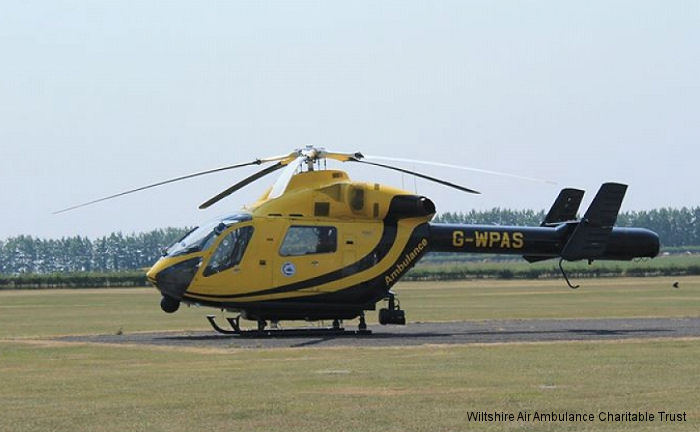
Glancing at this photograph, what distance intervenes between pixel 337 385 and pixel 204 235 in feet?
44.4

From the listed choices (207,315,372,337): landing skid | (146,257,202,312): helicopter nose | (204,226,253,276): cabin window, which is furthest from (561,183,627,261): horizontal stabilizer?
(146,257,202,312): helicopter nose

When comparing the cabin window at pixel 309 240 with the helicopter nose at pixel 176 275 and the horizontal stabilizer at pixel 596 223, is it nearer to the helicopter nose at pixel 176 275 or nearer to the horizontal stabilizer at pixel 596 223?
the helicopter nose at pixel 176 275

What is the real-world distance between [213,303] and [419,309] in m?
22.9

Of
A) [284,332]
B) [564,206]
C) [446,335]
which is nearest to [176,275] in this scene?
[284,332]

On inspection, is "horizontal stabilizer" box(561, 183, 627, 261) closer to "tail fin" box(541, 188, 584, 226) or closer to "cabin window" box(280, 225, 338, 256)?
"tail fin" box(541, 188, 584, 226)

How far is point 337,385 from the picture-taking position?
67.4ft

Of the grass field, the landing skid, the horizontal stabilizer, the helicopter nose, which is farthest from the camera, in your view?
the horizontal stabilizer

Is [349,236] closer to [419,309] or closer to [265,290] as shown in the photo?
[265,290]

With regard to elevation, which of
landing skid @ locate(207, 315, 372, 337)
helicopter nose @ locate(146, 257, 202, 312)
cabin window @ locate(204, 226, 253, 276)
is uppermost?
cabin window @ locate(204, 226, 253, 276)

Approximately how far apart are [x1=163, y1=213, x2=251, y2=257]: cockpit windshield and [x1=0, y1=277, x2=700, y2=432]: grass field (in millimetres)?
4235

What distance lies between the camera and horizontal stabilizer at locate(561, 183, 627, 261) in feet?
122

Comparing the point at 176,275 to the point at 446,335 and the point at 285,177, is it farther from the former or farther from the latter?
the point at 446,335

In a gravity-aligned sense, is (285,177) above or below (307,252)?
above

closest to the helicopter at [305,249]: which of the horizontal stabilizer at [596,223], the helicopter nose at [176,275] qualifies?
the helicopter nose at [176,275]
